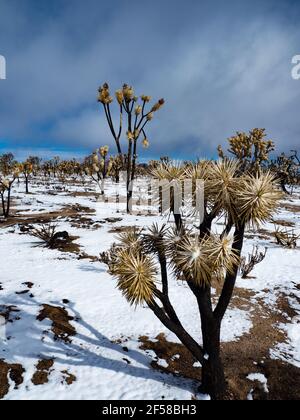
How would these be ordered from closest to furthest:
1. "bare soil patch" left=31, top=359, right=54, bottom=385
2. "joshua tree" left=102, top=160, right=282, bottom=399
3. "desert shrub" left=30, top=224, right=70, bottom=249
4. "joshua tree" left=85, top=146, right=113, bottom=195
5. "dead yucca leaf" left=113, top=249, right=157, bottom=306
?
"joshua tree" left=102, top=160, right=282, bottom=399
"dead yucca leaf" left=113, top=249, right=157, bottom=306
"bare soil patch" left=31, top=359, right=54, bottom=385
"desert shrub" left=30, top=224, right=70, bottom=249
"joshua tree" left=85, top=146, right=113, bottom=195

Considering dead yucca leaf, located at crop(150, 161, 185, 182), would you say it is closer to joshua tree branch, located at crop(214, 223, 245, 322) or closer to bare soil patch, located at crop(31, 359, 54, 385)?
joshua tree branch, located at crop(214, 223, 245, 322)

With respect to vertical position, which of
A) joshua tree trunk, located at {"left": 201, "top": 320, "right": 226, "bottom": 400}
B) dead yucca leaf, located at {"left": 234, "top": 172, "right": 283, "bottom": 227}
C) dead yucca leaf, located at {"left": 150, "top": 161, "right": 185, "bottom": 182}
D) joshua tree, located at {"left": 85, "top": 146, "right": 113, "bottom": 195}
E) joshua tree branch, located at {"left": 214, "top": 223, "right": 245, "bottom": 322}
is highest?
joshua tree, located at {"left": 85, "top": 146, "right": 113, "bottom": 195}

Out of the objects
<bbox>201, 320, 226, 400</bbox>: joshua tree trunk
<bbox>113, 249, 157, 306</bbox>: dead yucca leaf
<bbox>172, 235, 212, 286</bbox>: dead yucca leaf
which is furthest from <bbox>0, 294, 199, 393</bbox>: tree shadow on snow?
<bbox>172, 235, 212, 286</bbox>: dead yucca leaf

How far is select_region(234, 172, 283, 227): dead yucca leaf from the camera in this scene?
3.71m

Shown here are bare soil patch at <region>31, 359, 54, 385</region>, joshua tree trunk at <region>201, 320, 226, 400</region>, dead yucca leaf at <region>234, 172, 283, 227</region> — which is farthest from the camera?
bare soil patch at <region>31, 359, 54, 385</region>

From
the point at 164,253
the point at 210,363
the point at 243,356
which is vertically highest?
the point at 164,253

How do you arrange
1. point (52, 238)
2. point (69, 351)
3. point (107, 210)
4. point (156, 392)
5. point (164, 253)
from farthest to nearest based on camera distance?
point (107, 210), point (52, 238), point (69, 351), point (156, 392), point (164, 253)

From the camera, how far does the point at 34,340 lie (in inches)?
234

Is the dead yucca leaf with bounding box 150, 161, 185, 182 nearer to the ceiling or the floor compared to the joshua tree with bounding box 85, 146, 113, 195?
nearer to the floor

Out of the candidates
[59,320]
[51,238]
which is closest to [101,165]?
[51,238]
